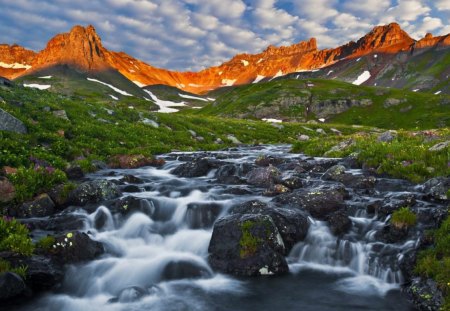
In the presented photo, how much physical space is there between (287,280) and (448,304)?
3796 mm

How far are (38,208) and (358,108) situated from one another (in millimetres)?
128695

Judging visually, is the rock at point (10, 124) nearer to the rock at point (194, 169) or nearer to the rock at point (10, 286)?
the rock at point (194, 169)

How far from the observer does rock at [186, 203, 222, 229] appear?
13375 mm

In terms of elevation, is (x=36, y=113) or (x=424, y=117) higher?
(x=424, y=117)

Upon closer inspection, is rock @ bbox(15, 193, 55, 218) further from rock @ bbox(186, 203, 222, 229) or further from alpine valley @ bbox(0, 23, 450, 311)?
rock @ bbox(186, 203, 222, 229)

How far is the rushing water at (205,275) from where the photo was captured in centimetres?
888

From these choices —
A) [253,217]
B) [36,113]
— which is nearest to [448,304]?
[253,217]

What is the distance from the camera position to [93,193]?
14.0 m

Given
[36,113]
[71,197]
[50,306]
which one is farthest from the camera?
[36,113]

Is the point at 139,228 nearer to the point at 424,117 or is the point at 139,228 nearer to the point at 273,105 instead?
the point at 424,117

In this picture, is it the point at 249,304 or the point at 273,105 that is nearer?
the point at 249,304

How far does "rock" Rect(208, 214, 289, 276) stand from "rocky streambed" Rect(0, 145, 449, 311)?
0.03m

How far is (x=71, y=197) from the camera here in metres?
13.8

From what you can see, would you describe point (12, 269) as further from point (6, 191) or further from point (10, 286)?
point (6, 191)
